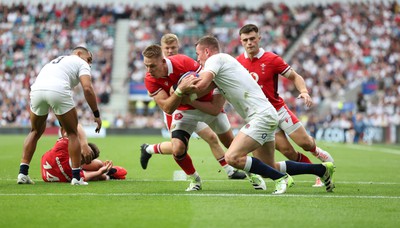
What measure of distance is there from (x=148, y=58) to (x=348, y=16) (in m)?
39.6

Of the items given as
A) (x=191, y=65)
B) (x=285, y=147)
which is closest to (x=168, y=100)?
(x=191, y=65)

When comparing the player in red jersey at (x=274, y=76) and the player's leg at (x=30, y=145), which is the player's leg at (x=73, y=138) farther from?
the player in red jersey at (x=274, y=76)

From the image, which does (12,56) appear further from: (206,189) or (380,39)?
(206,189)

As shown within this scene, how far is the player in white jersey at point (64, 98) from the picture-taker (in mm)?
10672

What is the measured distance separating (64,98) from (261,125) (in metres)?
3.05

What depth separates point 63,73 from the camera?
10.8m

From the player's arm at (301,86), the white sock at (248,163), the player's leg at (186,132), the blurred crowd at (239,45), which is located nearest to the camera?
the white sock at (248,163)

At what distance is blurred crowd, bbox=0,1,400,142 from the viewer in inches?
1543

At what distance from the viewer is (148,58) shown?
30.8 feet

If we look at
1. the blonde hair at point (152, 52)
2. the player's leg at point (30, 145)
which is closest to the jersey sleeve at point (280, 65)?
the blonde hair at point (152, 52)

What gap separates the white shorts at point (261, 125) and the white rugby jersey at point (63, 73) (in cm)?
280

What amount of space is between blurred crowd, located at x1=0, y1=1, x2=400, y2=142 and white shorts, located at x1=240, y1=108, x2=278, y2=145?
2540 centimetres

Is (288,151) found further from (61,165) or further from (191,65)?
(61,165)

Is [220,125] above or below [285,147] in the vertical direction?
above
